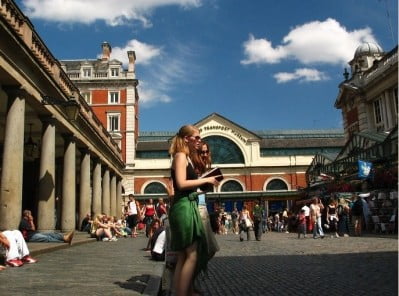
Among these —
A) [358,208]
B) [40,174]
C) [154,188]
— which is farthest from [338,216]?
[154,188]

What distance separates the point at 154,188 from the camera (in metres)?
53.8

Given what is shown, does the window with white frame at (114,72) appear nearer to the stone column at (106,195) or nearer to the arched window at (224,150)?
the arched window at (224,150)

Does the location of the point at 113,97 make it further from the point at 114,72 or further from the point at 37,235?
the point at 37,235

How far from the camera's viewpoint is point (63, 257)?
1016cm

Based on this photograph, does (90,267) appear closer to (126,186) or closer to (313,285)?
(313,285)

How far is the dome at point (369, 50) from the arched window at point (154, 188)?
86.5 feet

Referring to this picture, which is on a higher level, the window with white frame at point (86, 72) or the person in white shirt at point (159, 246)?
the window with white frame at point (86, 72)

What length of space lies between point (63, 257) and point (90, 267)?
211 centimetres

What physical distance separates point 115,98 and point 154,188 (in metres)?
12.3

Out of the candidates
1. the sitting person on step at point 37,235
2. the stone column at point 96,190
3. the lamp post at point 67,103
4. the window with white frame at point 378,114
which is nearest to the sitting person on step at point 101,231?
the sitting person on step at point 37,235

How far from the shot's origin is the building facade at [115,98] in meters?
54.3

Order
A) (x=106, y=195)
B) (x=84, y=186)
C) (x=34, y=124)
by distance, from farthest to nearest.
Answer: (x=106, y=195) < (x=84, y=186) < (x=34, y=124)

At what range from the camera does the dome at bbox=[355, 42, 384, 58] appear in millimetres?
41812

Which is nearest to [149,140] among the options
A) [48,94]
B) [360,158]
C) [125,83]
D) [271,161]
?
[125,83]
